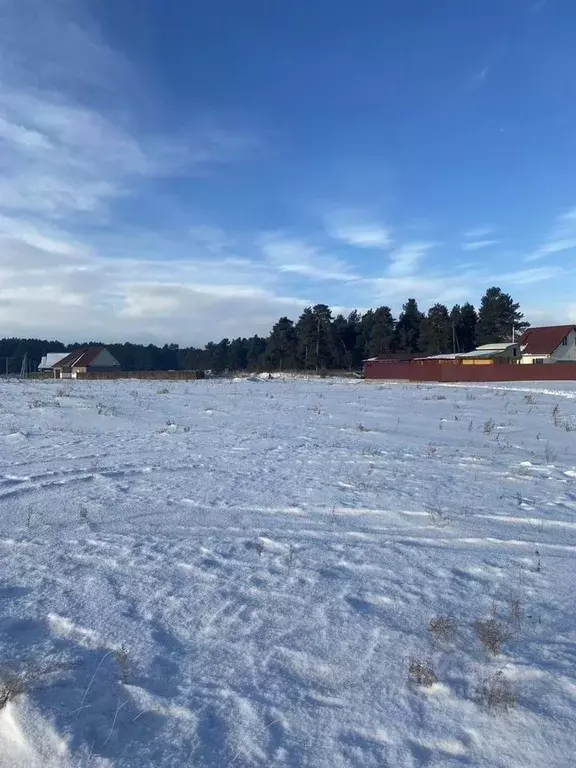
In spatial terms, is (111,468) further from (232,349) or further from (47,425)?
(232,349)

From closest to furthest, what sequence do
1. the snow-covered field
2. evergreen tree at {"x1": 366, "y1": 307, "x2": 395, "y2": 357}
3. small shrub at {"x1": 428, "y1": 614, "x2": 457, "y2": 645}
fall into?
the snow-covered field
small shrub at {"x1": 428, "y1": 614, "x2": 457, "y2": 645}
evergreen tree at {"x1": 366, "y1": 307, "x2": 395, "y2": 357}

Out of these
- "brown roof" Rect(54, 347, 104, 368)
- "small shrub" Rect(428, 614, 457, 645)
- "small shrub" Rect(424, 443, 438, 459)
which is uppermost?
"brown roof" Rect(54, 347, 104, 368)

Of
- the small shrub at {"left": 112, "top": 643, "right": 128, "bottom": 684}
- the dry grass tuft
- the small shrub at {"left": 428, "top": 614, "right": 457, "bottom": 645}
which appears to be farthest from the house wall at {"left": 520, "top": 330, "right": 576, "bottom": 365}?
the dry grass tuft

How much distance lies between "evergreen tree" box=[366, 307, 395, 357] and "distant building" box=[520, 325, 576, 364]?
25.7m

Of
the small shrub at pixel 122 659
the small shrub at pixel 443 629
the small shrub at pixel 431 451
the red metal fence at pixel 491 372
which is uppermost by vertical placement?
the red metal fence at pixel 491 372

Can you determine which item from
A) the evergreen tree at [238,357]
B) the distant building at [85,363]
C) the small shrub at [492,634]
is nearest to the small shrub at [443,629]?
the small shrub at [492,634]

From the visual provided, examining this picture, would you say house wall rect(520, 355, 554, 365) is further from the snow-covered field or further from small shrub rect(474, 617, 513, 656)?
small shrub rect(474, 617, 513, 656)

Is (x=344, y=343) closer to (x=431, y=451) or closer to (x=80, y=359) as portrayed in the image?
(x=80, y=359)

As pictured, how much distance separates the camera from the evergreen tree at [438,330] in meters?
82.4

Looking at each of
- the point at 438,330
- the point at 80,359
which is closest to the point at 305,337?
the point at 438,330

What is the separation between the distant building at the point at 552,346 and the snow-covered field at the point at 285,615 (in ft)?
185

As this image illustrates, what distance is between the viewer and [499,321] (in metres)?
81.6

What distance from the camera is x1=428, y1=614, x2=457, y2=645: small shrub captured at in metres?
3.42

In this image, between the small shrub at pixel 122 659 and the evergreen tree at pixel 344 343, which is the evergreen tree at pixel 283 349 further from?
the small shrub at pixel 122 659
